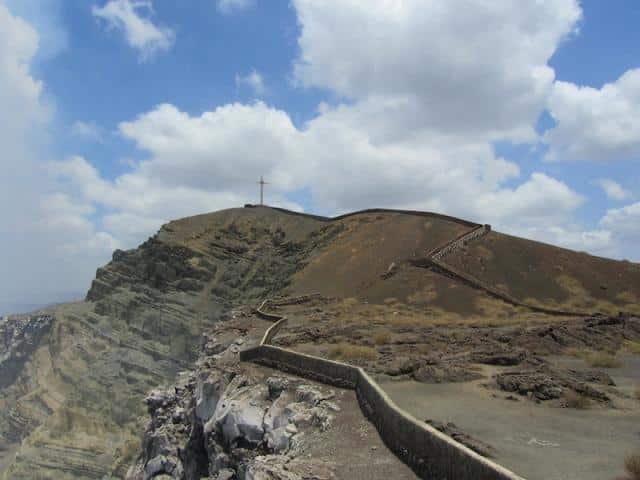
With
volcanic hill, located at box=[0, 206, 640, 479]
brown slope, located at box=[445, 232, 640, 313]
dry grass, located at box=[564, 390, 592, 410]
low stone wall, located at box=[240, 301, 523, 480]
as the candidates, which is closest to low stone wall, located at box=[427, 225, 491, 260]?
volcanic hill, located at box=[0, 206, 640, 479]

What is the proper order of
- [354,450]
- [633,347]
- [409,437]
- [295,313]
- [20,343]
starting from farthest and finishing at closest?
[20,343] → [295,313] → [633,347] → [354,450] → [409,437]

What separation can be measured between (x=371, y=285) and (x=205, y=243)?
3703cm

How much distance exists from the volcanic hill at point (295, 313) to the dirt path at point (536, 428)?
128 centimetres

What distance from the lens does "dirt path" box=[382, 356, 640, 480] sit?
888 centimetres

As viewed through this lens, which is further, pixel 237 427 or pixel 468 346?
pixel 468 346

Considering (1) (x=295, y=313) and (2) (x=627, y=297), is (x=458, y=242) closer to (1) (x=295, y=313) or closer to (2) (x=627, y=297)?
(2) (x=627, y=297)

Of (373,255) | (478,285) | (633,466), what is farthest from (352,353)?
(373,255)

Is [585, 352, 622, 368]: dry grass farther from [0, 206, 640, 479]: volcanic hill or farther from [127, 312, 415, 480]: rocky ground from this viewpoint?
[127, 312, 415, 480]: rocky ground

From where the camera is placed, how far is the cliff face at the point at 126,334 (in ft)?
192

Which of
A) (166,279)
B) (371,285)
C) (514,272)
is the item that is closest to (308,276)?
(371,285)

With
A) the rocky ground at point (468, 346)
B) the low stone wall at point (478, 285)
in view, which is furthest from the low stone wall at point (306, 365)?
the low stone wall at point (478, 285)

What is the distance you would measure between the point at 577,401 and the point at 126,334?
2472 inches

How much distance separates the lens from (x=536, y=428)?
450 inches

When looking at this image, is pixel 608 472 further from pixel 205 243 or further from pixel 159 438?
pixel 205 243
